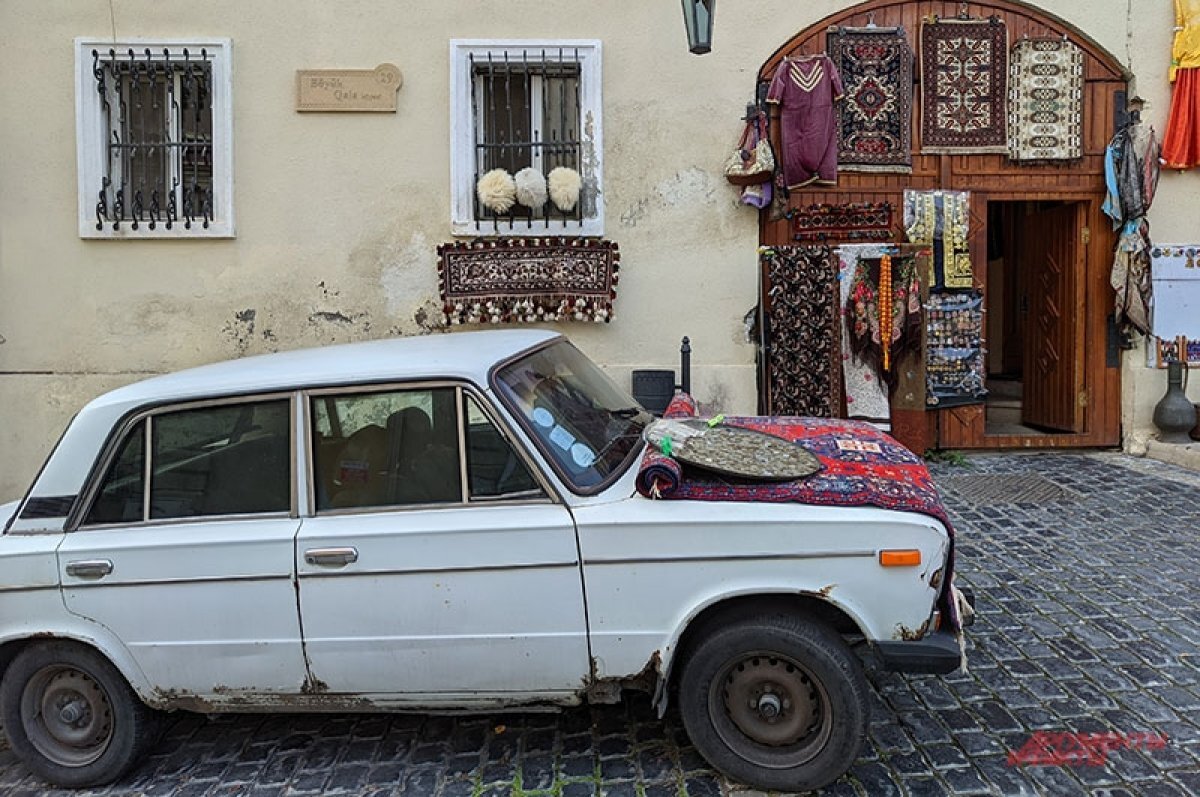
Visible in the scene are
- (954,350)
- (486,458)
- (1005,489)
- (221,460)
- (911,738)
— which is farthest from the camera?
(954,350)

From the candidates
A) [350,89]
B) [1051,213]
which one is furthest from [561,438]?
[1051,213]

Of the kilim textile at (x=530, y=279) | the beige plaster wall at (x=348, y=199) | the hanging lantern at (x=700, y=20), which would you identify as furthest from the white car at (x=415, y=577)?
the beige plaster wall at (x=348, y=199)

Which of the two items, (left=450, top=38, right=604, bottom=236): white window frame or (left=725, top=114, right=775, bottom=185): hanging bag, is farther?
(left=450, top=38, right=604, bottom=236): white window frame

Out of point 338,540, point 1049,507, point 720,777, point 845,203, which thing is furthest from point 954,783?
point 845,203

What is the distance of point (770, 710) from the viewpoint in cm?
297

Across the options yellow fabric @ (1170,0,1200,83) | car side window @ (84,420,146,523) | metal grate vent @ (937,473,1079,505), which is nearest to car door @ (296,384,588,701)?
car side window @ (84,420,146,523)

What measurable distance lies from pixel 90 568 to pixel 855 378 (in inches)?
252

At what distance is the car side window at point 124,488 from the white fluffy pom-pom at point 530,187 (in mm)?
4982

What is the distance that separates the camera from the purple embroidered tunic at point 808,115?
7.73 meters

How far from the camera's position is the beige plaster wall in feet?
25.5

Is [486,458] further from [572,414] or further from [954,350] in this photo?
[954,350]

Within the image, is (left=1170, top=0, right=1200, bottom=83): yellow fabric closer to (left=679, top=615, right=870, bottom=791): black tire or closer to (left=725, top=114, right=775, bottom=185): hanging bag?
(left=725, top=114, right=775, bottom=185): hanging bag

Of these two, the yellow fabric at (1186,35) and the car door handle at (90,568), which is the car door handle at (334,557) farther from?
the yellow fabric at (1186,35)

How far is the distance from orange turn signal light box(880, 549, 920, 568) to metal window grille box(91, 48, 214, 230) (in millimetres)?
6969
